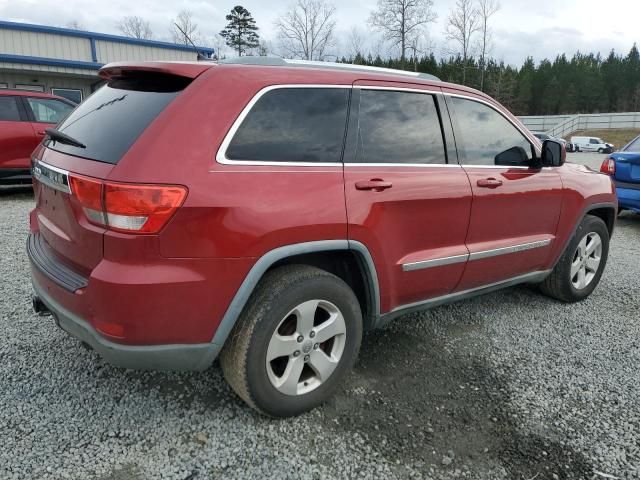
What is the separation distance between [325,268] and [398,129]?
0.93m

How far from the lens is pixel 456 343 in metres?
3.60

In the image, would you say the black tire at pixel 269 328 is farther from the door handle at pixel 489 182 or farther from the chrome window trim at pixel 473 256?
the door handle at pixel 489 182

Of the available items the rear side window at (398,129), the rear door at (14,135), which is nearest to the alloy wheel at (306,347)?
the rear side window at (398,129)

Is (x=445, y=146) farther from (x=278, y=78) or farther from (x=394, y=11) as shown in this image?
(x=394, y=11)

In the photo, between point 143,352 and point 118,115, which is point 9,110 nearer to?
point 118,115

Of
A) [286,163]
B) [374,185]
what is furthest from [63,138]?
[374,185]

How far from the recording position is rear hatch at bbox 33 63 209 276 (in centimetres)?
219

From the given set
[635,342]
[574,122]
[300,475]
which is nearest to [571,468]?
[300,475]

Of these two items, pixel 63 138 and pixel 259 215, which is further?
pixel 63 138

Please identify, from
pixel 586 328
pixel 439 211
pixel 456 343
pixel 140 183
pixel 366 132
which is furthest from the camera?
pixel 586 328

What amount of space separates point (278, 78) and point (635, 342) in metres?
3.15

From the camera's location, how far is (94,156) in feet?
7.68

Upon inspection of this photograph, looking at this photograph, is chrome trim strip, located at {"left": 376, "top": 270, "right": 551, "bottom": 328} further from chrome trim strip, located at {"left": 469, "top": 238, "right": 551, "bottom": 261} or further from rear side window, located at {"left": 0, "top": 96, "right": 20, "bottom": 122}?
rear side window, located at {"left": 0, "top": 96, "right": 20, "bottom": 122}

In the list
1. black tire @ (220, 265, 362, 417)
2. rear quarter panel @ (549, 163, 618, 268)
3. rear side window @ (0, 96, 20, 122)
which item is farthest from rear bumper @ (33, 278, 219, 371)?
rear side window @ (0, 96, 20, 122)
